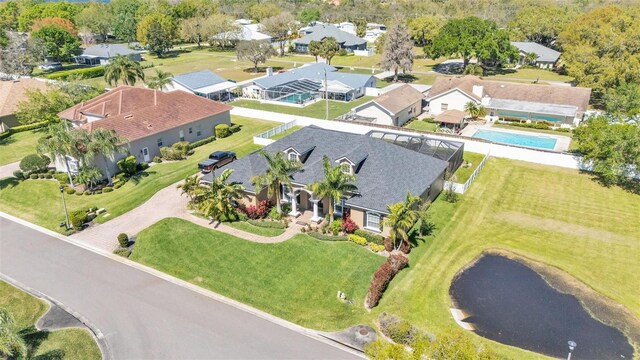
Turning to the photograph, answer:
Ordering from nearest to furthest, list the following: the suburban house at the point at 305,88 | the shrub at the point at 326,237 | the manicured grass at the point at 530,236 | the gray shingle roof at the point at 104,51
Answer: the manicured grass at the point at 530,236 < the shrub at the point at 326,237 < the suburban house at the point at 305,88 < the gray shingle roof at the point at 104,51

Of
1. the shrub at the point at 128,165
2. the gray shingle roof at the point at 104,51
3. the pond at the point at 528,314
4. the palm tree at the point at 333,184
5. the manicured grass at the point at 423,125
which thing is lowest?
the pond at the point at 528,314

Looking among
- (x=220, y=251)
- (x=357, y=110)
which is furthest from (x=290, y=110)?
(x=220, y=251)

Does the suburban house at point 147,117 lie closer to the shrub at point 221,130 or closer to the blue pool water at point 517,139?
the shrub at point 221,130

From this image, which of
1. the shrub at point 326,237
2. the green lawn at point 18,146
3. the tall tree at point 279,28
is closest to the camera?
the shrub at point 326,237

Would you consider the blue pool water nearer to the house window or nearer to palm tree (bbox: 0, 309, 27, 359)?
the house window

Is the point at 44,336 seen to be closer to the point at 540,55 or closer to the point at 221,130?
the point at 221,130

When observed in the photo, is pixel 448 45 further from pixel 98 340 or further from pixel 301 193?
pixel 98 340

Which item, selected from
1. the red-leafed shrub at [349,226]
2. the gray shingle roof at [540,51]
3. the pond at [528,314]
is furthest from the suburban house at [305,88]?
the pond at [528,314]
